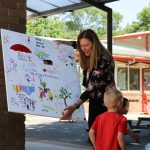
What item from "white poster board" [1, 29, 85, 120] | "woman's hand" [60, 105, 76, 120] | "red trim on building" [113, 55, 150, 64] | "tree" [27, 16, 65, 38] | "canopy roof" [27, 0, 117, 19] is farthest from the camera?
"tree" [27, 16, 65, 38]

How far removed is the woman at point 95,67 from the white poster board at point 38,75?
38 centimetres

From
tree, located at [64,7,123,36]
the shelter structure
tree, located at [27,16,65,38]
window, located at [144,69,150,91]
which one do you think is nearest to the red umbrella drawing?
the shelter structure

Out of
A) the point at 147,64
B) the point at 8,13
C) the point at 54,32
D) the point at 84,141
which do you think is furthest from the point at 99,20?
the point at 8,13

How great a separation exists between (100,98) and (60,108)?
1.53 feet

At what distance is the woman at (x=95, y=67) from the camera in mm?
4605

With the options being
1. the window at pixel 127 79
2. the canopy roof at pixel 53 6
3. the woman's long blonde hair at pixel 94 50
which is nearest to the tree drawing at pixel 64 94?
the woman's long blonde hair at pixel 94 50

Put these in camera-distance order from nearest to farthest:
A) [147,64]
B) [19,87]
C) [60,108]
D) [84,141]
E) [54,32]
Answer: [19,87] < [60,108] < [84,141] < [147,64] < [54,32]

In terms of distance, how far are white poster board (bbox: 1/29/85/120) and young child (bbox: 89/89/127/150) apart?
0.65 metres

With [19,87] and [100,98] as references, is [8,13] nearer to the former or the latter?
[19,87]

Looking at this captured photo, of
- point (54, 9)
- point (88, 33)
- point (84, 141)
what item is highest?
point (54, 9)

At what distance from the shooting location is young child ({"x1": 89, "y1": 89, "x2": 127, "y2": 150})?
4.18 metres

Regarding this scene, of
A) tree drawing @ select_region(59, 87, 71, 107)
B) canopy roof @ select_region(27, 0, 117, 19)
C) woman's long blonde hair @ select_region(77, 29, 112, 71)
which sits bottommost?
tree drawing @ select_region(59, 87, 71, 107)

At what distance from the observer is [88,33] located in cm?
462

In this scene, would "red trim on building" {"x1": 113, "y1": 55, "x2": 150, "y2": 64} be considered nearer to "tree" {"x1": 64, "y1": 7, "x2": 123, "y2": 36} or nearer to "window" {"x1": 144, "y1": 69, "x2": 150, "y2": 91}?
"window" {"x1": 144, "y1": 69, "x2": 150, "y2": 91}
